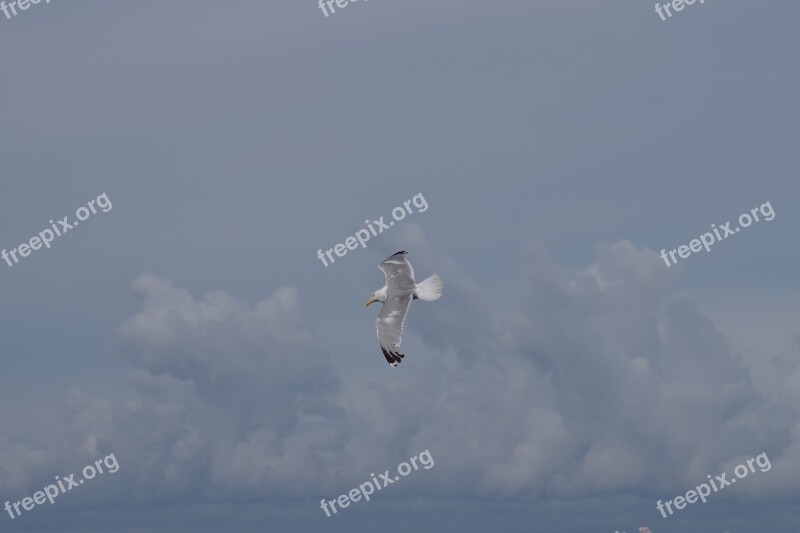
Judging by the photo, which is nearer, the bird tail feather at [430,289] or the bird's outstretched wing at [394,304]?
the bird's outstretched wing at [394,304]

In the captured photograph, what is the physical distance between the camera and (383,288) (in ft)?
271

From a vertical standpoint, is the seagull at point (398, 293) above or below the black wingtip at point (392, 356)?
above

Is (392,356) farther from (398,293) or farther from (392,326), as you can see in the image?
(398,293)

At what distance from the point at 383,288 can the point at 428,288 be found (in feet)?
13.7

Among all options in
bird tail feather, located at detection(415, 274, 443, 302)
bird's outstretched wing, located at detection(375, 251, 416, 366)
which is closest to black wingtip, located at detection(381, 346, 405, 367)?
bird's outstretched wing, located at detection(375, 251, 416, 366)

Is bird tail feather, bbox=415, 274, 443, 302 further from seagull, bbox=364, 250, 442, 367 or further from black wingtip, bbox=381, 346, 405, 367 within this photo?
black wingtip, bbox=381, 346, 405, 367

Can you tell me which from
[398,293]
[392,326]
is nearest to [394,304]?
[398,293]

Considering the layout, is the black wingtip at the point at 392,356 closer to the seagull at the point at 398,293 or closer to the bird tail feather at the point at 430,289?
the seagull at the point at 398,293

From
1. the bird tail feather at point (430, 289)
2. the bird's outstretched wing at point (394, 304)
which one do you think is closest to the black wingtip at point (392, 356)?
the bird's outstretched wing at point (394, 304)

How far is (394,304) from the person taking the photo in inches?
3147

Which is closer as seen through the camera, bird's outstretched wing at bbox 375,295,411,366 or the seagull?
bird's outstretched wing at bbox 375,295,411,366

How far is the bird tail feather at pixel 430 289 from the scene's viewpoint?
80062 millimetres

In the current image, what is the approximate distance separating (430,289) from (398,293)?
8.34 ft

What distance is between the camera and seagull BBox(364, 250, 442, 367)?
255 ft
